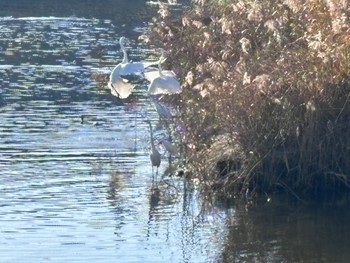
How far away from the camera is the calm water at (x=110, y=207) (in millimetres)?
10078

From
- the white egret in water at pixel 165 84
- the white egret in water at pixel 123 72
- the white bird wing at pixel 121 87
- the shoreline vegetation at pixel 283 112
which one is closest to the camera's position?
the shoreline vegetation at pixel 283 112

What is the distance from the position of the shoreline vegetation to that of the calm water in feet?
1.05

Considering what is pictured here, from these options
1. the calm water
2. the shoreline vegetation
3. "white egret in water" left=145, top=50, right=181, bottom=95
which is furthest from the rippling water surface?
"white egret in water" left=145, top=50, right=181, bottom=95

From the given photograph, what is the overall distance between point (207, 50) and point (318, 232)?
11.4 feet

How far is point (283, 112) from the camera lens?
11.6 meters

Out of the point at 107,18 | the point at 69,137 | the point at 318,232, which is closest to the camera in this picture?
the point at 318,232

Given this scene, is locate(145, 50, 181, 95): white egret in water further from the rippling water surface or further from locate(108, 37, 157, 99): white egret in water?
the rippling water surface

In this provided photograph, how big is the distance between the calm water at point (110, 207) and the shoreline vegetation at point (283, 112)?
12.7 inches

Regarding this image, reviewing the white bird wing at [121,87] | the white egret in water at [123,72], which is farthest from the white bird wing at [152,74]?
the white bird wing at [121,87]

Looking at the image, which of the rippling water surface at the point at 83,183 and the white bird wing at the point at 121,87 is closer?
the rippling water surface at the point at 83,183

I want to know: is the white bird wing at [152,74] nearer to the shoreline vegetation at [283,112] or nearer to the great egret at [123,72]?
the great egret at [123,72]

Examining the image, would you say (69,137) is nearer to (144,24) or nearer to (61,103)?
(61,103)

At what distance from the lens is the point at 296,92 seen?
38.0 feet

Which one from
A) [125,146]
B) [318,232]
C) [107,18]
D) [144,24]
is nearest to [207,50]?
[125,146]
